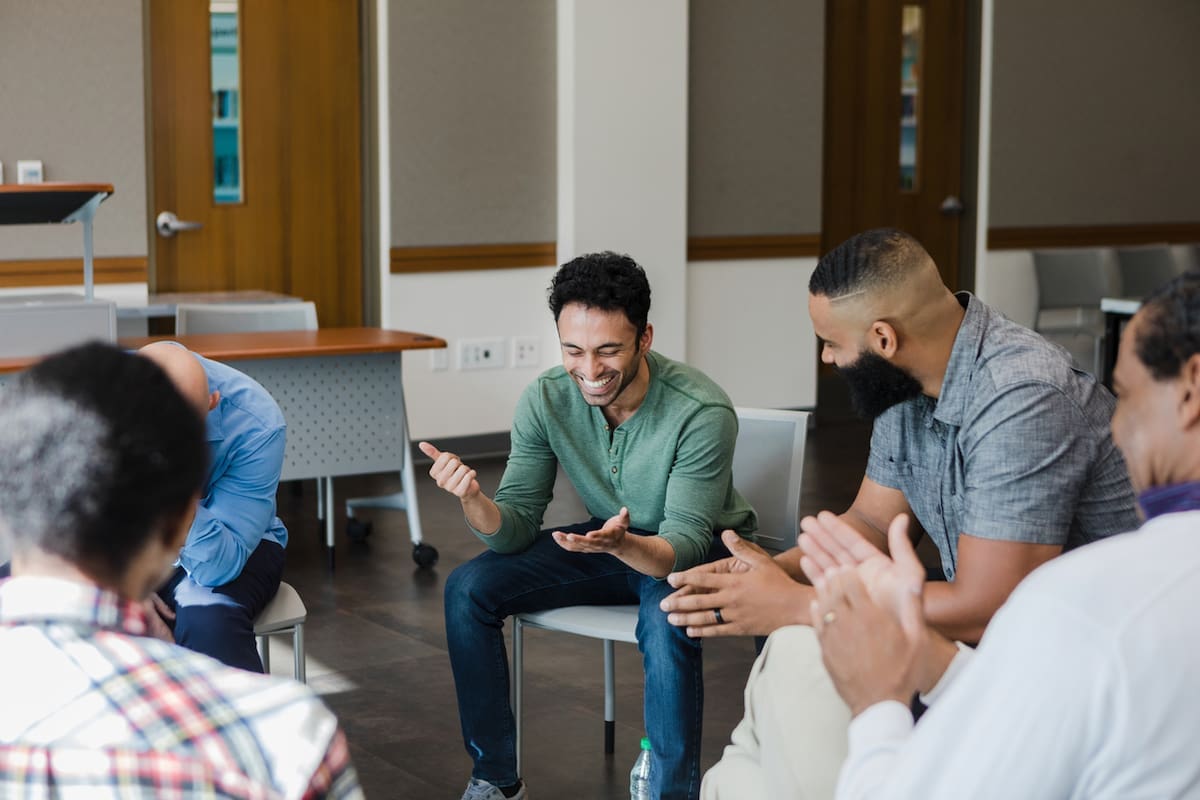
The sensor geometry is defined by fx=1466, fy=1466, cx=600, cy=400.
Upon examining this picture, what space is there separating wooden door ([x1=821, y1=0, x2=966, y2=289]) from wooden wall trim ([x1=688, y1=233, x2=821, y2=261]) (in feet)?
0.84

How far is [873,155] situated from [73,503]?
6.89 m

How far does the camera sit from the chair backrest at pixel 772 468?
2.79m

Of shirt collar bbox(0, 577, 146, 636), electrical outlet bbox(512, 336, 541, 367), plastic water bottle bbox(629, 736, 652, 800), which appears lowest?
plastic water bottle bbox(629, 736, 652, 800)

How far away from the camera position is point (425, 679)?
356 centimetres

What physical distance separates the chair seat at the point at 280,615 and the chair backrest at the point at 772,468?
0.88 metres

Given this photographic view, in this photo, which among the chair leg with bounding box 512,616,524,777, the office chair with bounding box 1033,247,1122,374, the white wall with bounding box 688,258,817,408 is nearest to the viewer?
the chair leg with bounding box 512,616,524,777

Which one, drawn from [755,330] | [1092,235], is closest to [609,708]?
[755,330]

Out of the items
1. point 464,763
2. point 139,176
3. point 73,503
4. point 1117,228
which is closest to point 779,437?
point 464,763

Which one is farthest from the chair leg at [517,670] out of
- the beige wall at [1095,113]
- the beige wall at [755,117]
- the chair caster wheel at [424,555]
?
the beige wall at [1095,113]

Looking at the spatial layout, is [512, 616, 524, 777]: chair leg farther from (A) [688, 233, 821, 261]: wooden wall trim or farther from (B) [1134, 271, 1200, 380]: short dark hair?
(A) [688, 233, 821, 261]: wooden wall trim

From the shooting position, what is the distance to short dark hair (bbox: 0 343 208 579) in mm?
1066

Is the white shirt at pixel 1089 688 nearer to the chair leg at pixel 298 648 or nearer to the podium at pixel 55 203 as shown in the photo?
the chair leg at pixel 298 648

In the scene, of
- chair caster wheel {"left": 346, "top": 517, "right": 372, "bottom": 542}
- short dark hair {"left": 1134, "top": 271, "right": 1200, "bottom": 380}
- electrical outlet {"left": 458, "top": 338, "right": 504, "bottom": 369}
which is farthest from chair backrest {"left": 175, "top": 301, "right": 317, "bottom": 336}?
short dark hair {"left": 1134, "top": 271, "right": 1200, "bottom": 380}

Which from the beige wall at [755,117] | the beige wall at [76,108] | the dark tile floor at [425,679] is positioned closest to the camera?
the dark tile floor at [425,679]
